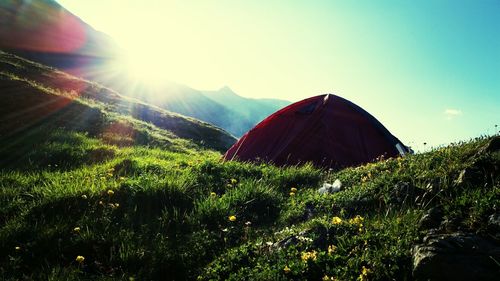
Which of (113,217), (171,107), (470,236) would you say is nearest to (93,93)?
(113,217)

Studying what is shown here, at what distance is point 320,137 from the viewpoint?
12734 millimetres

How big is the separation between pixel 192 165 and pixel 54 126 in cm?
903

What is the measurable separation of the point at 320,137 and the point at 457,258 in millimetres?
8887

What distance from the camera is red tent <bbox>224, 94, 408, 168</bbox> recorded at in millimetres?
12543

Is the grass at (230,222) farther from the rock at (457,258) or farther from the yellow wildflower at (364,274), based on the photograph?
the rock at (457,258)

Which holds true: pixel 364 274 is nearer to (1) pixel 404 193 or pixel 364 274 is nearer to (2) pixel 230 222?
(1) pixel 404 193

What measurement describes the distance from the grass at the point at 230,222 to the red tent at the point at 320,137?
3.11 metres

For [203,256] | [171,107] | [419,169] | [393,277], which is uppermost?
[419,169]

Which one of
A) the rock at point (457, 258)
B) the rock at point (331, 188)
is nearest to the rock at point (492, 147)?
the rock at point (331, 188)

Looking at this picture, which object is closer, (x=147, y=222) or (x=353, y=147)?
(x=147, y=222)

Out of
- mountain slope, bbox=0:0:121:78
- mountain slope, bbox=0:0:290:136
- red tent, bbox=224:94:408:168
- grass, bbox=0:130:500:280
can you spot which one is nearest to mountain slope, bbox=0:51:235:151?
grass, bbox=0:130:500:280

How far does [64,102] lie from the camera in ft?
70.2

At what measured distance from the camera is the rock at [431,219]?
4859 millimetres

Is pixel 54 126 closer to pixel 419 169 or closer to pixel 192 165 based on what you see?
pixel 192 165
